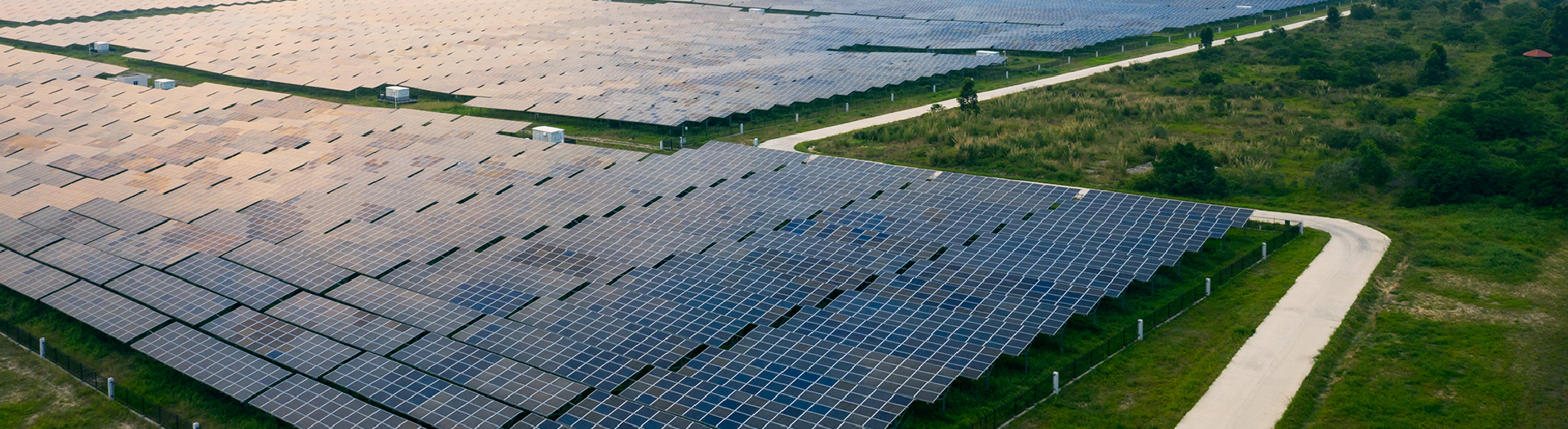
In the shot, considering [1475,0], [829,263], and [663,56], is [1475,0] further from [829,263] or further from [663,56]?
[829,263]

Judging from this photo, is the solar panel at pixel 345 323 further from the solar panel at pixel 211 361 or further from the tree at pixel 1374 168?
the tree at pixel 1374 168

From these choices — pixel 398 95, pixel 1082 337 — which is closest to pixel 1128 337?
pixel 1082 337

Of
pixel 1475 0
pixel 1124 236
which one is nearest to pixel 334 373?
pixel 1124 236

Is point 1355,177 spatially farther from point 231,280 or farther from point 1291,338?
point 231,280

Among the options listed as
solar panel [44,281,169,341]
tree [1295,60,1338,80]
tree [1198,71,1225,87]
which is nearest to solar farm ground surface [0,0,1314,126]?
tree [1198,71,1225,87]

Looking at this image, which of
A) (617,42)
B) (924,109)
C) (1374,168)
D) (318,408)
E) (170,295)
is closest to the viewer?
(318,408)

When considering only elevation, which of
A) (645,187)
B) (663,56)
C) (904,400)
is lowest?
(904,400)

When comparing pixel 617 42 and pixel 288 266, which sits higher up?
pixel 617 42
